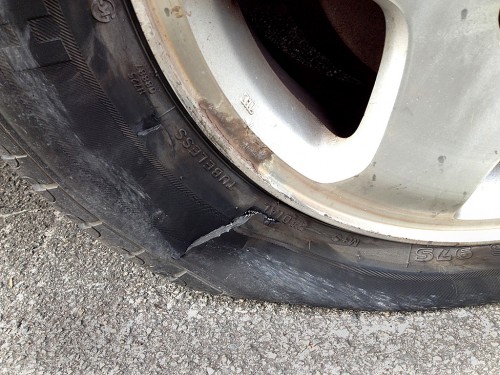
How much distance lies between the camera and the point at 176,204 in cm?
126

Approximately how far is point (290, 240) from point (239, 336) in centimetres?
28

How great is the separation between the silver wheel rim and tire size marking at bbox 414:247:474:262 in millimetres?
60

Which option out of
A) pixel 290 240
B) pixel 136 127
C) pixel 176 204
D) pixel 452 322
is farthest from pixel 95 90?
pixel 452 322

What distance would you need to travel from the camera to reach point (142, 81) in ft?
3.58

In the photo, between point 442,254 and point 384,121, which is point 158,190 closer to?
point 384,121

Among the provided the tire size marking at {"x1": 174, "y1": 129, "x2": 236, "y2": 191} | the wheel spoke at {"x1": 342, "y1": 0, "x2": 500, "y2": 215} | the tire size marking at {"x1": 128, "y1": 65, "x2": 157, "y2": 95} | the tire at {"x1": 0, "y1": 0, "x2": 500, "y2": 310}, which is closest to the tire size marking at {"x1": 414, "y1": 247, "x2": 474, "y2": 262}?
the tire at {"x1": 0, "y1": 0, "x2": 500, "y2": 310}

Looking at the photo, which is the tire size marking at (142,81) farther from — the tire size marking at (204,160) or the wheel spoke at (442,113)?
the wheel spoke at (442,113)

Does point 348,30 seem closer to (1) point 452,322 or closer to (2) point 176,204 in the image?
(2) point 176,204

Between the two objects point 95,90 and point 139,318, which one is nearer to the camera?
point 95,90

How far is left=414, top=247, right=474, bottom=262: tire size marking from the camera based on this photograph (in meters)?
1.41

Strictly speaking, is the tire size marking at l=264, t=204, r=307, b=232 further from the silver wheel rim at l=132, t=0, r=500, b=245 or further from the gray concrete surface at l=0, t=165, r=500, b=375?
the gray concrete surface at l=0, t=165, r=500, b=375

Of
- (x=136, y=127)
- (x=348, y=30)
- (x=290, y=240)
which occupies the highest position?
→ (x=348, y=30)

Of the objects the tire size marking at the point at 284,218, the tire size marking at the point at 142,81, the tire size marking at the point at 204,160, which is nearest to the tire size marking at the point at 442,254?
the tire size marking at the point at 284,218

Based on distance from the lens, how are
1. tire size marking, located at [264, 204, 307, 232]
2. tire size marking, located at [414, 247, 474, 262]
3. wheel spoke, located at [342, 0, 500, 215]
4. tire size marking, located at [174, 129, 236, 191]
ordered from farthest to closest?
tire size marking, located at [414, 247, 474, 262]
tire size marking, located at [264, 204, 307, 232]
tire size marking, located at [174, 129, 236, 191]
wheel spoke, located at [342, 0, 500, 215]
